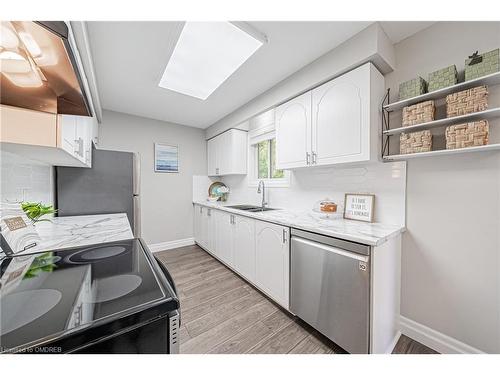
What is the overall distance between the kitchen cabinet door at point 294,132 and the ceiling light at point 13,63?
5.95ft

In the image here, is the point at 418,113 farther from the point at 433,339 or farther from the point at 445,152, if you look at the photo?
the point at 433,339

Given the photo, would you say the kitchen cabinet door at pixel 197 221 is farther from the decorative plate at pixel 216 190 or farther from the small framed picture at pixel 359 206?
the small framed picture at pixel 359 206

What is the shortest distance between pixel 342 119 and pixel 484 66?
2.56ft

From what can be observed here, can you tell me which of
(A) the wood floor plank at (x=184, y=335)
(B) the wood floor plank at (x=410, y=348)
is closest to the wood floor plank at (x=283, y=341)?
(A) the wood floor plank at (x=184, y=335)

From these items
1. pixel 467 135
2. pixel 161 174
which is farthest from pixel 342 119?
pixel 161 174

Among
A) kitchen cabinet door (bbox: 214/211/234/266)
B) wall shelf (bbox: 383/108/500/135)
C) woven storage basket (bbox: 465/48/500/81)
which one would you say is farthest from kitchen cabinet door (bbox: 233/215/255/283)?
woven storage basket (bbox: 465/48/500/81)

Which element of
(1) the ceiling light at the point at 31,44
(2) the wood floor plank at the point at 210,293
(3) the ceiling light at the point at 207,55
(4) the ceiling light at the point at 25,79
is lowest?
(2) the wood floor plank at the point at 210,293

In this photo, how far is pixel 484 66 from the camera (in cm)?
112

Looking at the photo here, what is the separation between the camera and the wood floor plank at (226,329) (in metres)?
1.37
